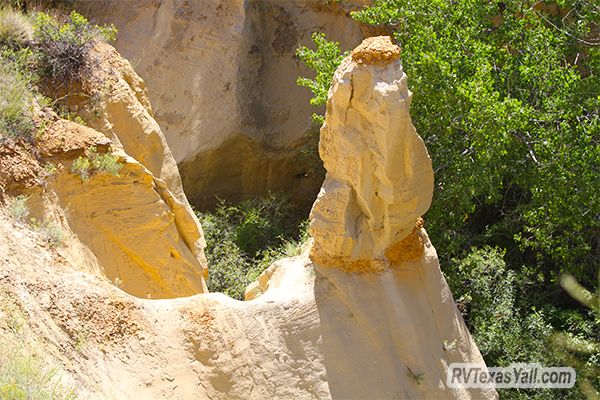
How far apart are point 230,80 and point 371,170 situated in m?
8.09

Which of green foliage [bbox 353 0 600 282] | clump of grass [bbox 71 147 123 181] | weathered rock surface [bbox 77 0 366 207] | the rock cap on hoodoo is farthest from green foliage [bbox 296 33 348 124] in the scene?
the rock cap on hoodoo

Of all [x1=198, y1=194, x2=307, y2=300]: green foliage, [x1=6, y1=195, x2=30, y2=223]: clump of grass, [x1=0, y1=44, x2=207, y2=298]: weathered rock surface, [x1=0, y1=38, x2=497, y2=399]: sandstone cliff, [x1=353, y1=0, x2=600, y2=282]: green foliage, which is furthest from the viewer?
[x1=198, y1=194, x2=307, y2=300]: green foliage

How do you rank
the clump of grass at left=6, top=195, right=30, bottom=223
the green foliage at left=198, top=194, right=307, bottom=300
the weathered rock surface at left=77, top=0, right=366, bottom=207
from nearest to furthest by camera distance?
the clump of grass at left=6, top=195, right=30, bottom=223 < the green foliage at left=198, top=194, right=307, bottom=300 < the weathered rock surface at left=77, top=0, right=366, bottom=207

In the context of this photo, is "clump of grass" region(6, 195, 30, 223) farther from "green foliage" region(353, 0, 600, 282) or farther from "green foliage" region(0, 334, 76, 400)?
"green foliage" region(353, 0, 600, 282)

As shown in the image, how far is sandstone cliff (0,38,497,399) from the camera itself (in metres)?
7.81

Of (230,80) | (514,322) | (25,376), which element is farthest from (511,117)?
(25,376)

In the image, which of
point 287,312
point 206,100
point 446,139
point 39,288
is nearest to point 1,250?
point 39,288

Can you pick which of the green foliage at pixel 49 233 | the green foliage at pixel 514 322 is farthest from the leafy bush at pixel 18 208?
the green foliage at pixel 514 322

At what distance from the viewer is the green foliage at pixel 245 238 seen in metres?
13.5

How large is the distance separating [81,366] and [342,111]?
9.36 ft

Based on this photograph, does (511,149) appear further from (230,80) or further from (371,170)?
(230,80)

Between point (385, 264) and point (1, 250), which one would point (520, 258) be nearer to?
point (385, 264)

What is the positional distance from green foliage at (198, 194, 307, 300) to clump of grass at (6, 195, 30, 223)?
4713 millimetres

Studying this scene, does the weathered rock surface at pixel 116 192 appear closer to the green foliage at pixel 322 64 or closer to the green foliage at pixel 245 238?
the green foliage at pixel 245 238
